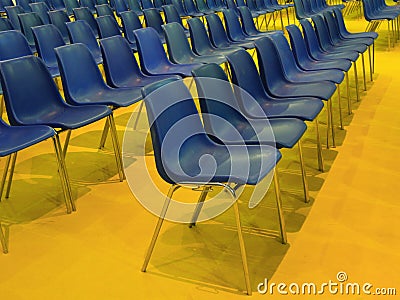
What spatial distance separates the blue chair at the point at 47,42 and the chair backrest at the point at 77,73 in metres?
1.00

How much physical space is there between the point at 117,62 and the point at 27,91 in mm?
1003

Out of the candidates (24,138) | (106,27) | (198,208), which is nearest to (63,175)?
(24,138)

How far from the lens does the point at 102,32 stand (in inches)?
229

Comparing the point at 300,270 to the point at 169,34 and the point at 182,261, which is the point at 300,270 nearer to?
the point at 182,261

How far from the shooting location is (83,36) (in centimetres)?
546

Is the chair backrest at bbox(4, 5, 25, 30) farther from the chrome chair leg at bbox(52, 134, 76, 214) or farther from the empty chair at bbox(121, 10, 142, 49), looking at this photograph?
the chrome chair leg at bbox(52, 134, 76, 214)

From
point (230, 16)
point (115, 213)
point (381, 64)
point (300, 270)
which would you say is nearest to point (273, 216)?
point (300, 270)

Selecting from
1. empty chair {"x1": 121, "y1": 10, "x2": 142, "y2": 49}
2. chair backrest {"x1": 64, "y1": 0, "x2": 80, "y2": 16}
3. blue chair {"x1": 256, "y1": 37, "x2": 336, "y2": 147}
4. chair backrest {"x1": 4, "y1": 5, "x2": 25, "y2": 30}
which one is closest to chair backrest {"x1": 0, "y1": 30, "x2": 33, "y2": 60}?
empty chair {"x1": 121, "y1": 10, "x2": 142, "y2": 49}

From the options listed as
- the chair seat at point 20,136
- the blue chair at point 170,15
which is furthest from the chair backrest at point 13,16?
the chair seat at point 20,136

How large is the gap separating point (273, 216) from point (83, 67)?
2001mm

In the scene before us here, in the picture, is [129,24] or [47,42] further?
[129,24]

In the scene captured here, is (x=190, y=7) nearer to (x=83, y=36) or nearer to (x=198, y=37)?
(x=198, y=37)

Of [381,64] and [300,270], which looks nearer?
[300,270]

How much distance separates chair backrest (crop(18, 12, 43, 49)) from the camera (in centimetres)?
611
